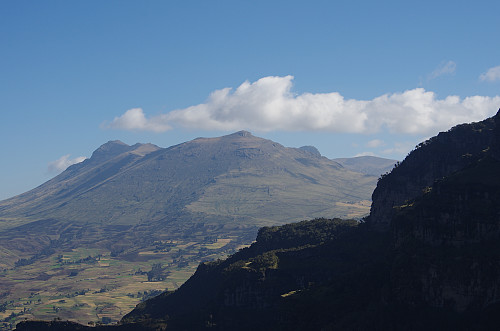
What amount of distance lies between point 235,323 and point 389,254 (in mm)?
44713

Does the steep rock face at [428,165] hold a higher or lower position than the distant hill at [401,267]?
higher

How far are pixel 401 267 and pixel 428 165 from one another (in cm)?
6181

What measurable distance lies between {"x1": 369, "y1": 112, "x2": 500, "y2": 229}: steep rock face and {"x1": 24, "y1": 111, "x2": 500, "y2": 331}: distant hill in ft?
1.08

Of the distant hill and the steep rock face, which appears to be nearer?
the distant hill

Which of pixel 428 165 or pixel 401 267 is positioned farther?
pixel 428 165

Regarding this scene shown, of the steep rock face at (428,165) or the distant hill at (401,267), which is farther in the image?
the steep rock face at (428,165)

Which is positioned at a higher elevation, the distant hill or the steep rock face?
the steep rock face

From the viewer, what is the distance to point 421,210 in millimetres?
119062

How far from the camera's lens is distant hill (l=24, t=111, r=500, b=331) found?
10375cm

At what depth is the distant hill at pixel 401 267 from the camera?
104 m

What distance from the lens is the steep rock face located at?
164 metres

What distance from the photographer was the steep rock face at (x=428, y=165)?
164m

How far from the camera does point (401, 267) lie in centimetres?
11338

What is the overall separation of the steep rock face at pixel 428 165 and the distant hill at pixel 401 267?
12.9 inches
